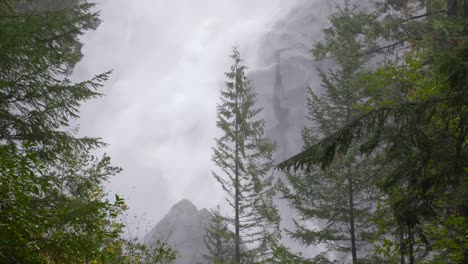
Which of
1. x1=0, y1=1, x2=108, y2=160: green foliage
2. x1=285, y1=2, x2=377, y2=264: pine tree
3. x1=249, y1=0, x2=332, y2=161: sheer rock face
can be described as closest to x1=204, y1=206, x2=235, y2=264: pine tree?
x1=285, y1=2, x2=377, y2=264: pine tree

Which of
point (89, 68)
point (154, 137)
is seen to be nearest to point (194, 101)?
point (154, 137)

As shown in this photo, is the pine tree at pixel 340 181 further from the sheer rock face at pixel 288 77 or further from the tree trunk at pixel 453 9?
the sheer rock face at pixel 288 77

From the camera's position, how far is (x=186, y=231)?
42750 millimetres

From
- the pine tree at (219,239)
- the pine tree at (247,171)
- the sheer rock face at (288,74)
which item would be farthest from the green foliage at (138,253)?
the sheer rock face at (288,74)

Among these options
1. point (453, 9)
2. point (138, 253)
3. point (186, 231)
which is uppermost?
point (186, 231)

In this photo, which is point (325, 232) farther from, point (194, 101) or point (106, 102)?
point (106, 102)

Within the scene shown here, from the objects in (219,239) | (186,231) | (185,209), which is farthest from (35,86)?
(185,209)

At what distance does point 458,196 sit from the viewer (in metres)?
6.01

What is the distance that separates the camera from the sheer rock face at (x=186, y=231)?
132 feet

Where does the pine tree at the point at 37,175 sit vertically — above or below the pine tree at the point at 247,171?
below

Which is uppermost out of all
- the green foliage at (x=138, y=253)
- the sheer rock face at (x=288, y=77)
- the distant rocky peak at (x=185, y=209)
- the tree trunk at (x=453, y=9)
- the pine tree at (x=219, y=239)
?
the sheer rock face at (x=288, y=77)

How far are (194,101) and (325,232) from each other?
84.7 metres

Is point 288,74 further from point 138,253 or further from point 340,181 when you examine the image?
point 138,253

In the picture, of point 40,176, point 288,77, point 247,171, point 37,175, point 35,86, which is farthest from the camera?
point 288,77
